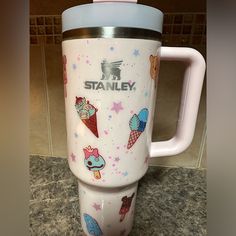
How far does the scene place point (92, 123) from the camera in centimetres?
32

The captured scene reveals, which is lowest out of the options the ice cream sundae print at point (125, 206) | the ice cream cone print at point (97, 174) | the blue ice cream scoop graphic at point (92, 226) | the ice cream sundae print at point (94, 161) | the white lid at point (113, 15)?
the blue ice cream scoop graphic at point (92, 226)

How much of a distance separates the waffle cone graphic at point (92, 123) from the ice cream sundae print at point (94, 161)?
0.02 metres

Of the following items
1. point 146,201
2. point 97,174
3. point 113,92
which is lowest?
point 146,201

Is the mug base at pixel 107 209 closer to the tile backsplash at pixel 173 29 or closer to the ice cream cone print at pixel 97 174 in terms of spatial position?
the ice cream cone print at pixel 97 174

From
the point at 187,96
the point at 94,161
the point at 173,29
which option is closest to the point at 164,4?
the point at 173,29

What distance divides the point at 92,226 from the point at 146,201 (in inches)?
5.3

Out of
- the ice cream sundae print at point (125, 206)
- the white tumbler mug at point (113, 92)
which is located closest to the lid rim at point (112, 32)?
the white tumbler mug at point (113, 92)

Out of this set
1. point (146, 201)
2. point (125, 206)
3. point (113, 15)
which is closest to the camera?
point (113, 15)

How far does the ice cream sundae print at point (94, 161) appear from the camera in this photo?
12.9 inches

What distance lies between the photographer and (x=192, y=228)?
16.7 inches

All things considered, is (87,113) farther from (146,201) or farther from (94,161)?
(146,201)

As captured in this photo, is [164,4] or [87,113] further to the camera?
[164,4]

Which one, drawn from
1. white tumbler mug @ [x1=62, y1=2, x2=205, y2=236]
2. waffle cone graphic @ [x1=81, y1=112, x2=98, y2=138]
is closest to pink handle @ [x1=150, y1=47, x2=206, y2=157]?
white tumbler mug @ [x1=62, y1=2, x2=205, y2=236]
